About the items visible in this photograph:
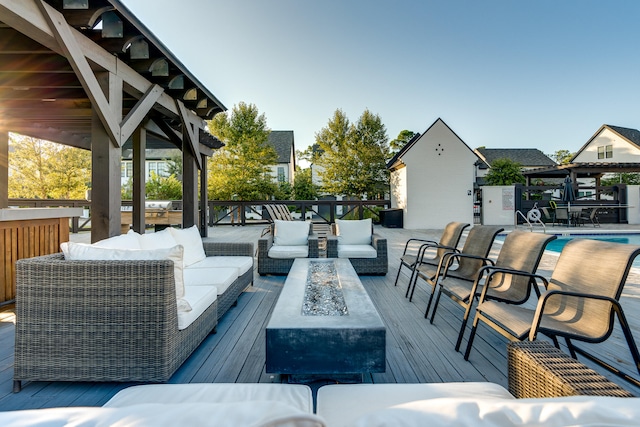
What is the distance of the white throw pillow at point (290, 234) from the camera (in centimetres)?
547

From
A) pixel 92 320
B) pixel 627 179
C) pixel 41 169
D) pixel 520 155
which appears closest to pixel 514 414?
pixel 92 320

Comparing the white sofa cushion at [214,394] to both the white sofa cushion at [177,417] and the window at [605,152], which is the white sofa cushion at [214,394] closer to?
the white sofa cushion at [177,417]

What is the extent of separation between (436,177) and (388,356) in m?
12.2

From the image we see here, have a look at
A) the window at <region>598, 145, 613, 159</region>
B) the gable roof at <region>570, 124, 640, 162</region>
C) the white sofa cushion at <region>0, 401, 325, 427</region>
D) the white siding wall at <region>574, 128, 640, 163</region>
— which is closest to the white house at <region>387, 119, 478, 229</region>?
the white sofa cushion at <region>0, 401, 325, 427</region>

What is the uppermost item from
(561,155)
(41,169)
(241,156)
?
(561,155)

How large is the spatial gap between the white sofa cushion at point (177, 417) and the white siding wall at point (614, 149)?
2923 centimetres

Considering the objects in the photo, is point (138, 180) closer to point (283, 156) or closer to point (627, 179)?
point (283, 156)

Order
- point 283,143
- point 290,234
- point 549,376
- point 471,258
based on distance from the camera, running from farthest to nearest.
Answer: point 283,143 < point 290,234 < point 471,258 < point 549,376

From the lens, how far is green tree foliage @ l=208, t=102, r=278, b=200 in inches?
642

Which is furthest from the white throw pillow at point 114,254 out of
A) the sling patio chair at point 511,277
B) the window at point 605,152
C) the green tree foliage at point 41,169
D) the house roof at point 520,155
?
the house roof at point 520,155

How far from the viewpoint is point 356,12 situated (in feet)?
31.2

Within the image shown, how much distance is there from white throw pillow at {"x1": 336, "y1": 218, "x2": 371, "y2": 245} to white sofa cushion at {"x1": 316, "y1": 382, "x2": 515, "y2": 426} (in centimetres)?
428

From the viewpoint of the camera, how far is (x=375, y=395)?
113cm

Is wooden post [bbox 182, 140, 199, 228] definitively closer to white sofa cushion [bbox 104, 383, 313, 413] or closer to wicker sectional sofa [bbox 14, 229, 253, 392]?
wicker sectional sofa [bbox 14, 229, 253, 392]
